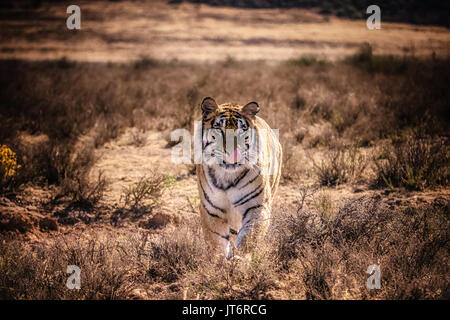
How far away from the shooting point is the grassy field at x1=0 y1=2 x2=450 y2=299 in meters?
3.58

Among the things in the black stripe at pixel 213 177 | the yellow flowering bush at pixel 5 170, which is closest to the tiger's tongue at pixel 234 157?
the black stripe at pixel 213 177

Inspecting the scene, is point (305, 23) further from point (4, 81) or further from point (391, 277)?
point (391, 277)

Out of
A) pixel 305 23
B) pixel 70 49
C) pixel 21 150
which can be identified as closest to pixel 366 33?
pixel 305 23

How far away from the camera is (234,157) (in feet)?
11.9

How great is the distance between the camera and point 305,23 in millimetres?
41438

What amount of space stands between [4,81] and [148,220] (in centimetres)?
1069

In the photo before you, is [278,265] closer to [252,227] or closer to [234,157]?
[252,227]

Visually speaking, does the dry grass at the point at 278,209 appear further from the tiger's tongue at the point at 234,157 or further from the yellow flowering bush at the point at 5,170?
the tiger's tongue at the point at 234,157

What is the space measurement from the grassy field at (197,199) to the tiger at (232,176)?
0.88 ft

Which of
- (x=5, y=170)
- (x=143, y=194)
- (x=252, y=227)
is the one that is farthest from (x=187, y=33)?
(x=252, y=227)

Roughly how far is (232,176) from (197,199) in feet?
8.81

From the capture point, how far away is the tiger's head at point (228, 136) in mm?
3652

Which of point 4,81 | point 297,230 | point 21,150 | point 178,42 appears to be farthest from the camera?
point 178,42
